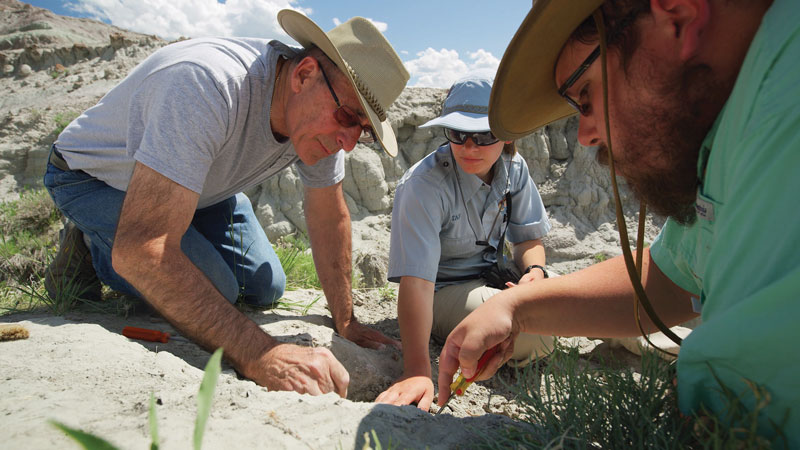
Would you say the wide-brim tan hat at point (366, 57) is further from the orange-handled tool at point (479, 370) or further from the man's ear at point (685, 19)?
the man's ear at point (685, 19)

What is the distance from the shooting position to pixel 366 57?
235cm

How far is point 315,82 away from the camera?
7.39 ft

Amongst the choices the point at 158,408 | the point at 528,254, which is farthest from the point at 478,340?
the point at 528,254

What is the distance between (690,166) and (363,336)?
194 centimetres

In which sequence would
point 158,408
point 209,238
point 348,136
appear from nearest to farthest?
point 158,408 → point 348,136 → point 209,238

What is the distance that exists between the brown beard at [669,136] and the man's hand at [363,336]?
1696 mm

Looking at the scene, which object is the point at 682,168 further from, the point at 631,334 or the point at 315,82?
the point at 315,82

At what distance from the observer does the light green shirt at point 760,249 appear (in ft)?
2.32

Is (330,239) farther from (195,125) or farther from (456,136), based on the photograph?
(195,125)

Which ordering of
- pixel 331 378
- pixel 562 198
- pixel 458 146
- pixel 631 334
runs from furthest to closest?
pixel 562 198 < pixel 458 146 < pixel 331 378 < pixel 631 334

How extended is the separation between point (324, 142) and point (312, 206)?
0.62m

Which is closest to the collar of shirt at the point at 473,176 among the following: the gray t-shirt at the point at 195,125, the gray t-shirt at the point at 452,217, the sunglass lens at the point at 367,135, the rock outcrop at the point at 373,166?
the gray t-shirt at the point at 452,217

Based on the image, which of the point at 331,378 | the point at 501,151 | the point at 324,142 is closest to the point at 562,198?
the point at 501,151

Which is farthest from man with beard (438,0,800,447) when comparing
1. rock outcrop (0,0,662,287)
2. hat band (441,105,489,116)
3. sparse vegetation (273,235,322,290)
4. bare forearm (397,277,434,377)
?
rock outcrop (0,0,662,287)
